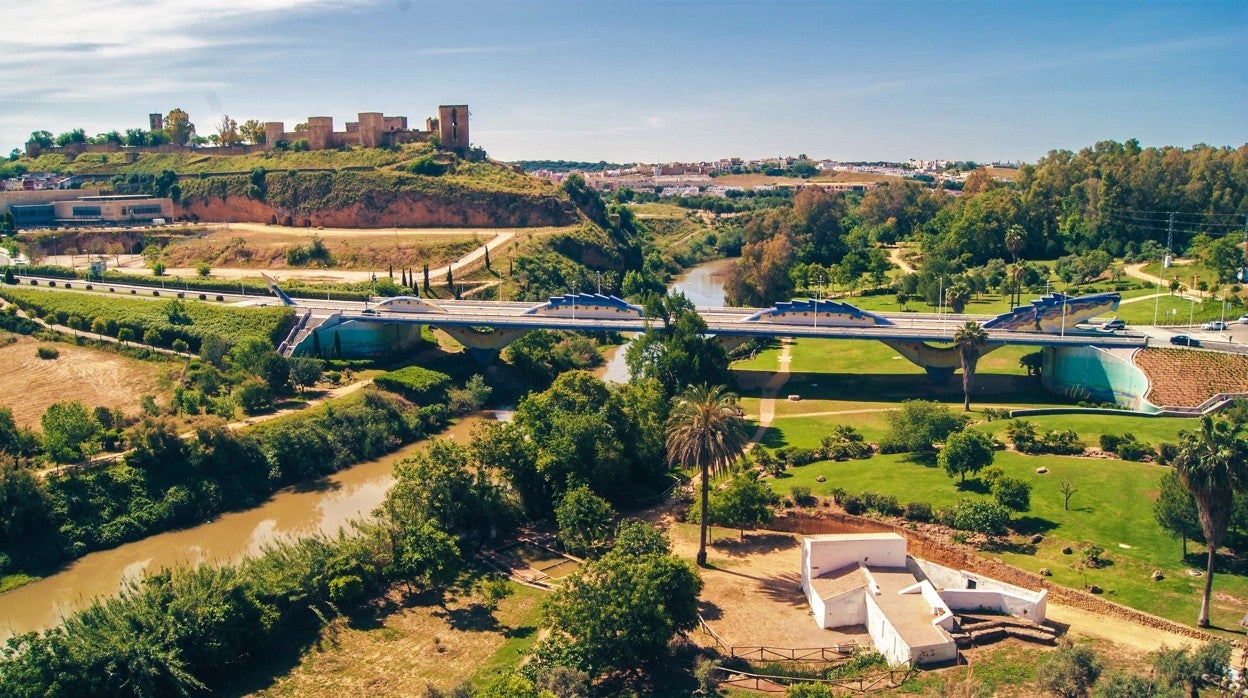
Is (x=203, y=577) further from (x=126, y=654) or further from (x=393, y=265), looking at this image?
(x=393, y=265)

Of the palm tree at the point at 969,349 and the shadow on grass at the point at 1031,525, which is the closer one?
the shadow on grass at the point at 1031,525

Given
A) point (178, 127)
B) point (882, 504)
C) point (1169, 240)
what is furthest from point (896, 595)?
point (178, 127)

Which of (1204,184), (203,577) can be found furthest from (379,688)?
(1204,184)

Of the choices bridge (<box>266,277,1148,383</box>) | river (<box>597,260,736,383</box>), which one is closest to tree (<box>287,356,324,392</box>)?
bridge (<box>266,277,1148,383</box>)

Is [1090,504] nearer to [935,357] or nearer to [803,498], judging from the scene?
[803,498]

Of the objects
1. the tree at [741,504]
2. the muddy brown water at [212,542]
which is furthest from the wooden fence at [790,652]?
the muddy brown water at [212,542]

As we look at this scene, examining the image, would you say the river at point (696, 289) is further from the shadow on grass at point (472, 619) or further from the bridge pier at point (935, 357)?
the shadow on grass at point (472, 619)
